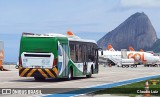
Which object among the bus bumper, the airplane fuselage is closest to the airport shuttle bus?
the bus bumper

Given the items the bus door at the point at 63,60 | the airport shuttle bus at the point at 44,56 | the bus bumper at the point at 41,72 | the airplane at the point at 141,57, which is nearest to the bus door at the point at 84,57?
the airport shuttle bus at the point at 44,56

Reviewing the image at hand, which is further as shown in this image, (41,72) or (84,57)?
(84,57)

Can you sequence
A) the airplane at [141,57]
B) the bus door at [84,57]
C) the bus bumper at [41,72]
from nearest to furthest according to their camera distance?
the bus bumper at [41,72]
the bus door at [84,57]
the airplane at [141,57]

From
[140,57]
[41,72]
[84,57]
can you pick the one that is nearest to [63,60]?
[41,72]

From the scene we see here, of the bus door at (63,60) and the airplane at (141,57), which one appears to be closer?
the bus door at (63,60)

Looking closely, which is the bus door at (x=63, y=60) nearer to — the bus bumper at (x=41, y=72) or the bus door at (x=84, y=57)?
the bus bumper at (x=41, y=72)

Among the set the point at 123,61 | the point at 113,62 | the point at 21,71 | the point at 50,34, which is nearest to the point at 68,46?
the point at 50,34

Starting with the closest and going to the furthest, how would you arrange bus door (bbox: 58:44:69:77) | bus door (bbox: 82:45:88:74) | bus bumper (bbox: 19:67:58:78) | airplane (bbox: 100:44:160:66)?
bus bumper (bbox: 19:67:58:78) → bus door (bbox: 58:44:69:77) → bus door (bbox: 82:45:88:74) → airplane (bbox: 100:44:160:66)

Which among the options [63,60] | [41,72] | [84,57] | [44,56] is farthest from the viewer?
[84,57]

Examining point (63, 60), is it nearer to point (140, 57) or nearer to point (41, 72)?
point (41, 72)

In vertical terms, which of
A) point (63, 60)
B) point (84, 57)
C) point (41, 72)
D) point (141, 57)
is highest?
point (141, 57)

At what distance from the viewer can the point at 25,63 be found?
3023 cm

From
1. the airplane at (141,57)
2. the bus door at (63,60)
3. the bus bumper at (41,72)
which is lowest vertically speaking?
the bus bumper at (41,72)

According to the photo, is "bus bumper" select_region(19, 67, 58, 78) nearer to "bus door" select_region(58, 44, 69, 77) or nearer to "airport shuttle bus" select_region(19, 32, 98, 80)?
"airport shuttle bus" select_region(19, 32, 98, 80)
